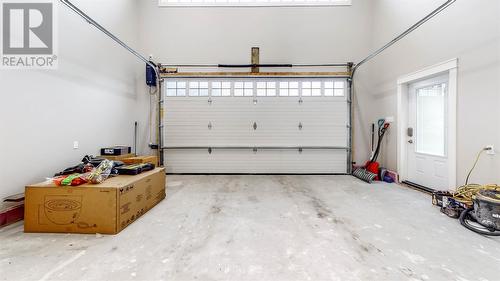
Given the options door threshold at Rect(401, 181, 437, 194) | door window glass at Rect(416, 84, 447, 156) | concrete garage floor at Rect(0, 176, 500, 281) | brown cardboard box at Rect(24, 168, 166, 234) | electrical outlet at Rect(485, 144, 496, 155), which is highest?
door window glass at Rect(416, 84, 447, 156)

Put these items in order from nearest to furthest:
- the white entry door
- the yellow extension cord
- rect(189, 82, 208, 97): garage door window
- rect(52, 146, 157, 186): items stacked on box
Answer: rect(52, 146, 157, 186): items stacked on box
the yellow extension cord
the white entry door
rect(189, 82, 208, 97): garage door window

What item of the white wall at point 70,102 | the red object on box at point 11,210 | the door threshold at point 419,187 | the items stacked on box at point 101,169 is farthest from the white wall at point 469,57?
the white wall at point 70,102

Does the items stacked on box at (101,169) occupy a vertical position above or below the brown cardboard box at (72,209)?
above

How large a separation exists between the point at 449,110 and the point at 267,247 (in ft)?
12.1

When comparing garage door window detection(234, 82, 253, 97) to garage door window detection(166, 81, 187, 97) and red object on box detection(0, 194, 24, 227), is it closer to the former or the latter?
garage door window detection(166, 81, 187, 97)

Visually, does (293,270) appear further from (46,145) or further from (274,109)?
(274,109)

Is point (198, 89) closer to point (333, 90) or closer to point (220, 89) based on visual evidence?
point (220, 89)

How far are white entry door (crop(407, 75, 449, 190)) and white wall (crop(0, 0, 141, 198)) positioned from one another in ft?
20.9

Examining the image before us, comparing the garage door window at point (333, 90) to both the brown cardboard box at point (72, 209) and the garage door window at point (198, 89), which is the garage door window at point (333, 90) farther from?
the brown cardboard box at point (72, 209)

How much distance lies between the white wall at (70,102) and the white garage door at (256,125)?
3.78 ft

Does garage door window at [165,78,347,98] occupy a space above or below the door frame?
above

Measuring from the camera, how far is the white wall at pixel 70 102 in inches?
95.2

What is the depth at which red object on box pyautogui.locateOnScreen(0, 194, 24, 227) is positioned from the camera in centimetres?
224

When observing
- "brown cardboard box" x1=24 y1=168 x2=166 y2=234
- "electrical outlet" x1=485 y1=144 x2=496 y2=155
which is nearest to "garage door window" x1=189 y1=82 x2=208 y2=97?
"brown cardboard box" x1=24 y1=168 x2=166 y2=234
